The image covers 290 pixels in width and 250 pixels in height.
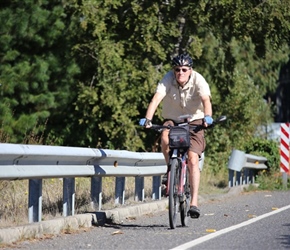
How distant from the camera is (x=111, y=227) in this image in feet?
35.9

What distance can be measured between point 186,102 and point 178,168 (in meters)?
0.76

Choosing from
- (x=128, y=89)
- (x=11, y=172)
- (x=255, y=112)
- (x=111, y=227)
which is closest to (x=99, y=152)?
(x=111, y=227)

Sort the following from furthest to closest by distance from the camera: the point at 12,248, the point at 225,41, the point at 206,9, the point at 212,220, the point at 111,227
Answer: the point at 225,41 → the point at 206,9 → the point at 212,220 → the point at 111,227 → the point at 12,248

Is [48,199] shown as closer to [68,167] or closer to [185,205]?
[68,167]

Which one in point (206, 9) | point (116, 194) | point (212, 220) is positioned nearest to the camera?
point (212, 220)

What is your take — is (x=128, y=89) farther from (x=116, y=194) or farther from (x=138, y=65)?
(x=116, y=194)

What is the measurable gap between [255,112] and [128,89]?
3.93 metres

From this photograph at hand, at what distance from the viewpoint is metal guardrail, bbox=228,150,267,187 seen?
62.7ft

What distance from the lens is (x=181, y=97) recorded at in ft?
36.6

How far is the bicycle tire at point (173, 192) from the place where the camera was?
10.5 metres

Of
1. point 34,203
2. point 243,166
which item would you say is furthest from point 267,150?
point 34,203

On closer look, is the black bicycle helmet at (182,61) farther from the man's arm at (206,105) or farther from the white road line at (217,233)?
the white road line at (217,233)

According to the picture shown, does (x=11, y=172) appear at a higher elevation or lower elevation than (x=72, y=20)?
lower

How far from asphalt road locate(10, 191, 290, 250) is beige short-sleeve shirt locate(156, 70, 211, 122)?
125 centimetres
